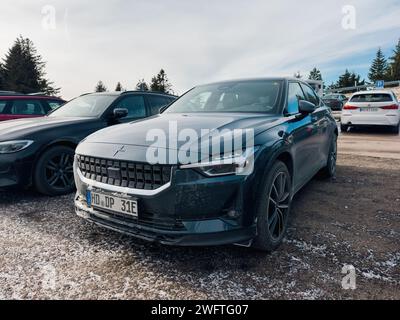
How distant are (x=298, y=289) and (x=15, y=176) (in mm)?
3459

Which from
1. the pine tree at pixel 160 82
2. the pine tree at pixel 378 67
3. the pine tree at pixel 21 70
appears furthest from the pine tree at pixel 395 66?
the pine tree at pixel 21 70

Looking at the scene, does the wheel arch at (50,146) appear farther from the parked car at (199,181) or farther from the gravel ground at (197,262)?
the parked car at (199,181)

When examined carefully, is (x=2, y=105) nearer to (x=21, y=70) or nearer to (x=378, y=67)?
(x=21, y=70)

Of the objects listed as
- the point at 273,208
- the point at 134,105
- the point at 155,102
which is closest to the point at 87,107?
the point at 134,105

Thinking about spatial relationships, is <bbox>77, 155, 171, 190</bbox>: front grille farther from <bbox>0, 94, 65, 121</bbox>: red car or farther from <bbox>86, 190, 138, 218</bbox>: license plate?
<bbox>0, 94, 65, 121</bbox>: red car

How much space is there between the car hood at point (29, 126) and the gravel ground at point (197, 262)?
94cm

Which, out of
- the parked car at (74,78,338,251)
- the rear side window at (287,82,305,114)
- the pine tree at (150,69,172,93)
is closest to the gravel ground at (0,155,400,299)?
the parked car at (74,78,338,251)

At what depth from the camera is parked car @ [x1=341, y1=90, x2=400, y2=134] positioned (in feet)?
34.1

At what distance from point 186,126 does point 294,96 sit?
1.60m

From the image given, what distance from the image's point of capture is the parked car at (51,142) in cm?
383

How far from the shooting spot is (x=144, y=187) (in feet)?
7.52

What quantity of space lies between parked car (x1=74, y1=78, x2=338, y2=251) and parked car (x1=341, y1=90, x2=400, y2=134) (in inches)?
346
